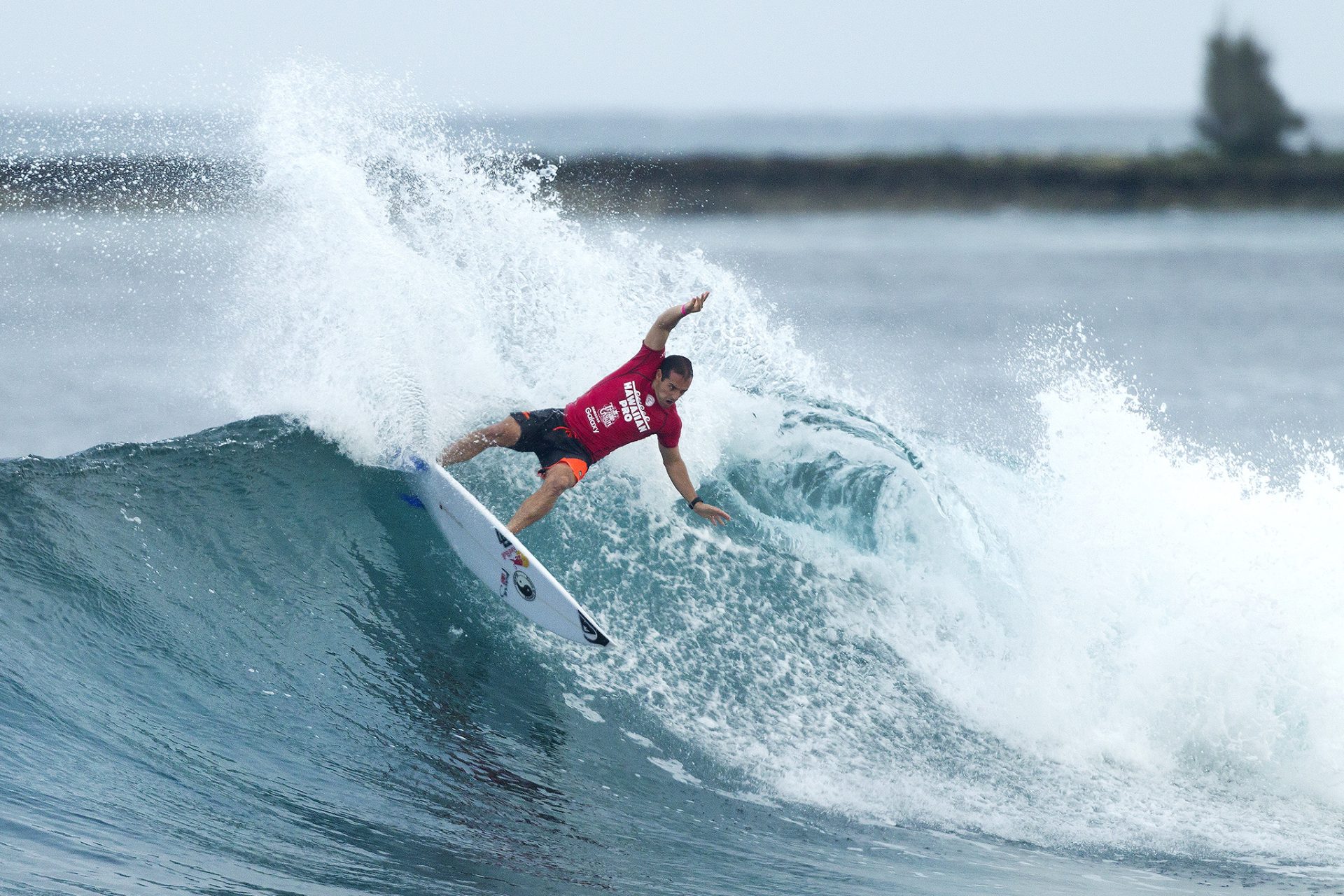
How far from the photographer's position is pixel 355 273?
9117 mm

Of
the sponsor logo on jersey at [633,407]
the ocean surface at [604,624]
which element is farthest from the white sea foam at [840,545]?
the sponsor logo on jersey at [633,407]

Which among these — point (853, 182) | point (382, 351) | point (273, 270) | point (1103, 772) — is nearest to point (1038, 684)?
point (1103, 772)

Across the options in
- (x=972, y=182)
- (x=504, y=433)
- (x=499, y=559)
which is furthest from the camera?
(x=972, y=182)

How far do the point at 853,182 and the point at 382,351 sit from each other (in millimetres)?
48565

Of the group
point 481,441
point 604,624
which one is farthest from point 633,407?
point 604,624

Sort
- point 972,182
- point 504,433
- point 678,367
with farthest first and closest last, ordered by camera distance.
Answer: point 972,182
point 504,433
point 678,367

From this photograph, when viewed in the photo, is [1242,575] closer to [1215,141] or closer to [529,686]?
[529,686]

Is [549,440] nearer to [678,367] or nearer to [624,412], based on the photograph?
[624,412]

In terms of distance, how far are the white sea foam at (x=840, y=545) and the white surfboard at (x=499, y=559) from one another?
1.39 ft

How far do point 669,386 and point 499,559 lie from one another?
142 centimetres

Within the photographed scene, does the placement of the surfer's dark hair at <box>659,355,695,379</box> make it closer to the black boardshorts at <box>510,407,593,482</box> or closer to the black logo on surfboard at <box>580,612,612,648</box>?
the black boardshorts at <box>510,407,593,482</box>

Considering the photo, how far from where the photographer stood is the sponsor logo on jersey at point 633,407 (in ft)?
25.1

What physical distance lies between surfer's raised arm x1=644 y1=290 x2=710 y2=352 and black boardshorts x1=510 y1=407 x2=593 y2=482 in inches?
30.3

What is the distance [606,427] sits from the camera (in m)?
7.73
